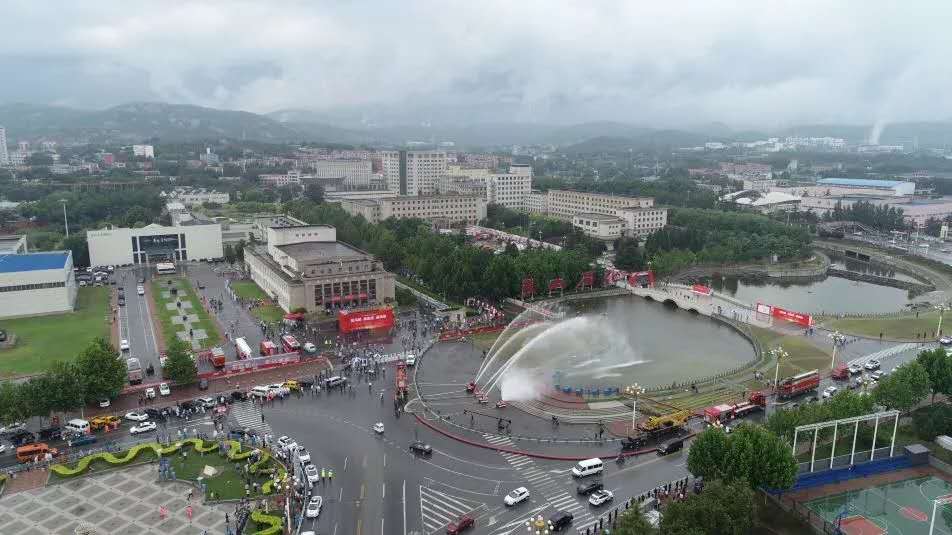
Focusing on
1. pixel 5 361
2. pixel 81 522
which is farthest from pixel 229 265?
pixel 81 522

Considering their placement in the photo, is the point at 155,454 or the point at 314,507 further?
the point at 155,454

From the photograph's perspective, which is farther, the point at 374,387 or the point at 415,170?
the point at 415,170

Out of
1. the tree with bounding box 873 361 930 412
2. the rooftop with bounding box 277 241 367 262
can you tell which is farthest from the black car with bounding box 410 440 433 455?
the rooftop with bounding box 277 241 367 262

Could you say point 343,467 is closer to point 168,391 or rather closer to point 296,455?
point 296,455

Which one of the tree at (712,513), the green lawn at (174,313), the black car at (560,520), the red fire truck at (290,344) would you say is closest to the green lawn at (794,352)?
the tree at (712,513)

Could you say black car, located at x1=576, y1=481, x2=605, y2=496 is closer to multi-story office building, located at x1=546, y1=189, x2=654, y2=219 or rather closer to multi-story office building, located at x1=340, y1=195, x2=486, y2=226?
multi-story office building, located at x1=340, y1=195, x2=486, y2=226

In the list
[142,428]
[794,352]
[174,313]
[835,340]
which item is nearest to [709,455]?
[794,352]

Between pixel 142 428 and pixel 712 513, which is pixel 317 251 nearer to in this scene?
pixel 142 428
